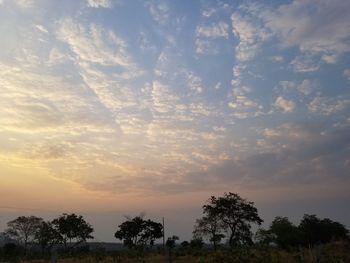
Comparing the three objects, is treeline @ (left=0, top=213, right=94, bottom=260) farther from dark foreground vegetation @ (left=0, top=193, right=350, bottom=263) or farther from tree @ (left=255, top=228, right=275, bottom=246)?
tree @ (left=255, top=228, right=275, bottom=246)

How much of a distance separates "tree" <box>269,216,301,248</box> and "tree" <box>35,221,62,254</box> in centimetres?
3940

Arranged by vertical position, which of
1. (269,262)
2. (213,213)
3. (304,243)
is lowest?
(269,262)

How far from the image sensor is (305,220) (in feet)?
239

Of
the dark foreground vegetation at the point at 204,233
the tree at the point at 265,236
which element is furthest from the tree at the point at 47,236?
the tree at the point at 265,236

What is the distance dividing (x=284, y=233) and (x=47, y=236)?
43972 mm

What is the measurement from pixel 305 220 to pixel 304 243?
661 centimetres

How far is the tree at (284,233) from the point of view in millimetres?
67688

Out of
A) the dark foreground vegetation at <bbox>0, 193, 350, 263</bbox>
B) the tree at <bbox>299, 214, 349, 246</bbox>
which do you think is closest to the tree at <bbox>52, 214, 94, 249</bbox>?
the dark foreground vegetation at <bbox>0, 193, 350, 263</bbox>

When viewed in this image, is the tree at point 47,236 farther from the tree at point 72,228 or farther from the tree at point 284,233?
the tree at point 284,233

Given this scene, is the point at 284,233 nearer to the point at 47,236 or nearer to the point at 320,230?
the point at 320,230

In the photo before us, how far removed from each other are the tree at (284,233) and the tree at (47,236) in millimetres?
39398

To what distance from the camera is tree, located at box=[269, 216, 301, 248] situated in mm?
67688

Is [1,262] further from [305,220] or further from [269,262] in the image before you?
[305,220]

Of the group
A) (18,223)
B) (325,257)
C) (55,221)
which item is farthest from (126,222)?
(325,257)
